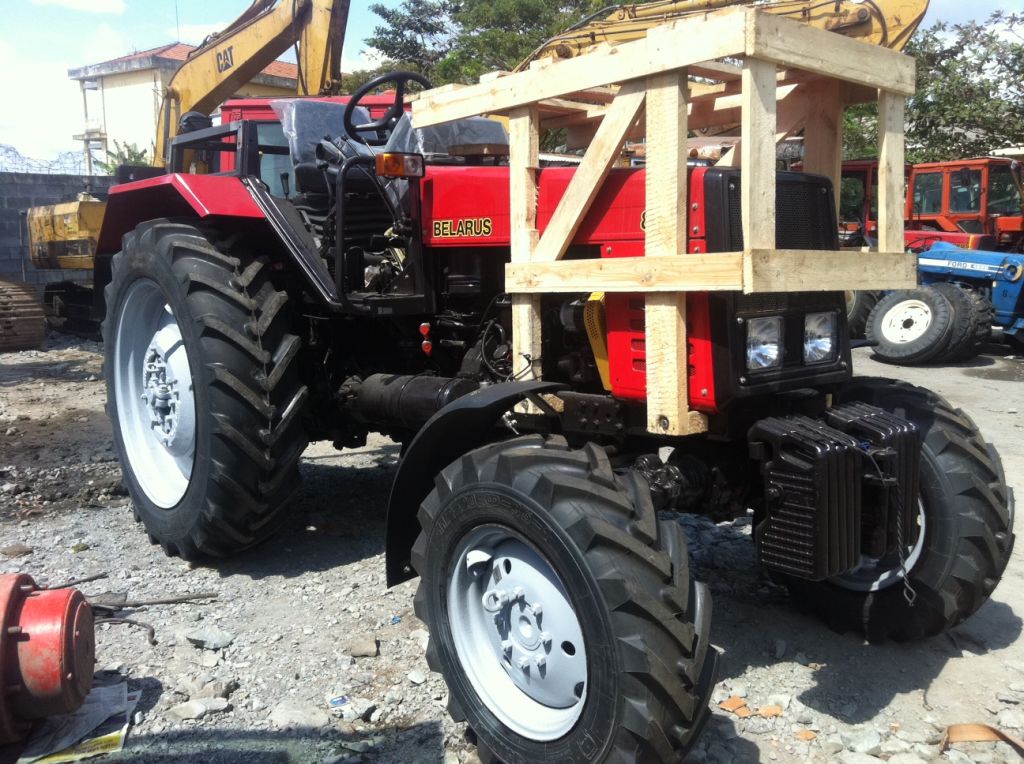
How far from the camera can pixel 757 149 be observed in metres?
2.67

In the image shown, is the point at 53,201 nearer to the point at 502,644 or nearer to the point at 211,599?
the point at 211,599

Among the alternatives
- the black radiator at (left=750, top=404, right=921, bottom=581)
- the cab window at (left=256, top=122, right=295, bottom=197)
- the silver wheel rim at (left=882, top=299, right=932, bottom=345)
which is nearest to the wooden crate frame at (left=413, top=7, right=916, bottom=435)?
the black radiator at (left=750, top=404, right=921, bottom=581)

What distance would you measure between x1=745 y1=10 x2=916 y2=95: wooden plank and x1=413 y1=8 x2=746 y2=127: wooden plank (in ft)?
0.24

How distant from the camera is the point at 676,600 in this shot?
7.93ft

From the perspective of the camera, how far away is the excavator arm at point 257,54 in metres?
8.59

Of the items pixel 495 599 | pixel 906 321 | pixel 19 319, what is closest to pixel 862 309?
pixel 906 321

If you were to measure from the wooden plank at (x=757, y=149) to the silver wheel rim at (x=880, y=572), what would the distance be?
54.0 inches

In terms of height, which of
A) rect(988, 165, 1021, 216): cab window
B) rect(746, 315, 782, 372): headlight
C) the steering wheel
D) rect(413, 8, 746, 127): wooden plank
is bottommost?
rect(746, 315, 782, 372): headlight

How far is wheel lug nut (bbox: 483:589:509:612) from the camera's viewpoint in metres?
2.81

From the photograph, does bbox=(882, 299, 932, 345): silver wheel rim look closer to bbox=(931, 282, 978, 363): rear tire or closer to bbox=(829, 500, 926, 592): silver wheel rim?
bbox=(931, 282, 978, 363): rear tire

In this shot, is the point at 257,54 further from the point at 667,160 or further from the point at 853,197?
the point at 853,197

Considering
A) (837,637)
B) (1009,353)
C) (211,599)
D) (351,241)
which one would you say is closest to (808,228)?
(837,637)

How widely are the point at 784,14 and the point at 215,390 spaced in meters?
3.72

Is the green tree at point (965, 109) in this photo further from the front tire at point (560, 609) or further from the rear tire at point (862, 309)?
the front tire at point (560, 609)
